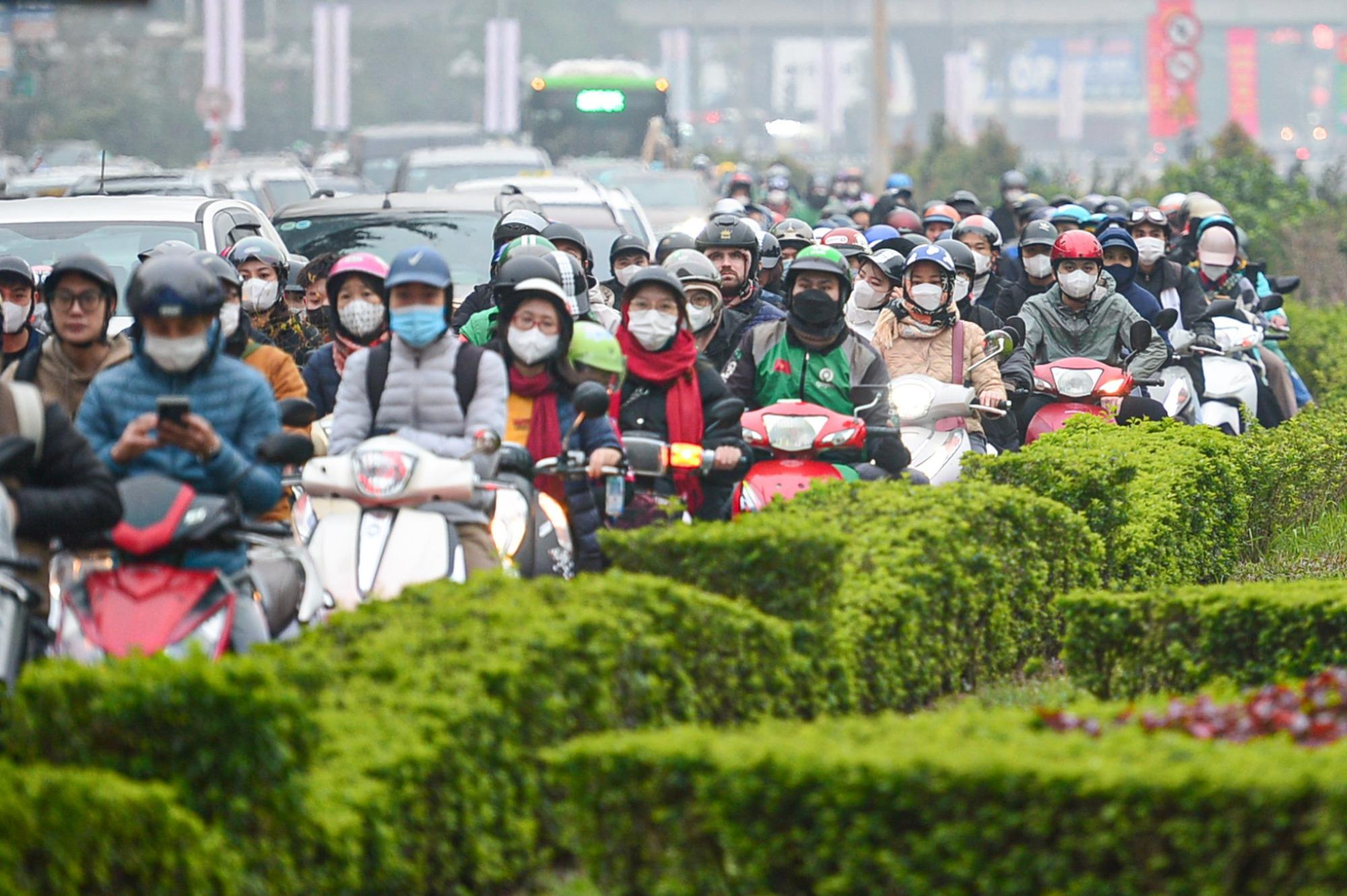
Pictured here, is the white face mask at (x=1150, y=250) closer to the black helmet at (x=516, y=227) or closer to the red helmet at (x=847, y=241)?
the red helmet at (x=847, y=241)

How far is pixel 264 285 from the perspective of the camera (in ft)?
35.1

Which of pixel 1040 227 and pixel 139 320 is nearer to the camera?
pixel 139 320

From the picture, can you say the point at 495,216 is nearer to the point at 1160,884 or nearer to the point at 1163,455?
the point at 1163,455

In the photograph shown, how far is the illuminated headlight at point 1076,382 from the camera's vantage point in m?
12.0

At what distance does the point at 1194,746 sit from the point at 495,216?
32.9 ft

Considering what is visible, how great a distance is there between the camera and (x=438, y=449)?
7684 millimetres

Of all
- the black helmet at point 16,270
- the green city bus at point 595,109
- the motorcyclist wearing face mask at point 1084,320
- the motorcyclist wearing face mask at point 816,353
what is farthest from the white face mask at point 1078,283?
the green city bus at point 595,109

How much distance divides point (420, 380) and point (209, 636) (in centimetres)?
188

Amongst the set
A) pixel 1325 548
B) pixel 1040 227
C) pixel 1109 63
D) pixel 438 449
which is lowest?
pixel 1325 548

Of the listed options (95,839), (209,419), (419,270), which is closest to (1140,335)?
(419,270)

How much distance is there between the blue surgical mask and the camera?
25.8 ft

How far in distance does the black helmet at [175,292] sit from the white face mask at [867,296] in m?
6.40

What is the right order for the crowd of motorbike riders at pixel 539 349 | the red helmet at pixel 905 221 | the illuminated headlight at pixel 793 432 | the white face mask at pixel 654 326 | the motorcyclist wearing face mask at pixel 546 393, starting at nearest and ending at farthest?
A: the crowd of motorbike riders at pixel 539 349 < the motorcyclist wearing face mask at pixel 546 393 < the white face mask at pixel 654 326 < the illuminated headlight at pixel 793 432 < the red helmet at pixel 905 221

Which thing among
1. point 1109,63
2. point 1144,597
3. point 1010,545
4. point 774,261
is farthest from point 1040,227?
point 1109,63
